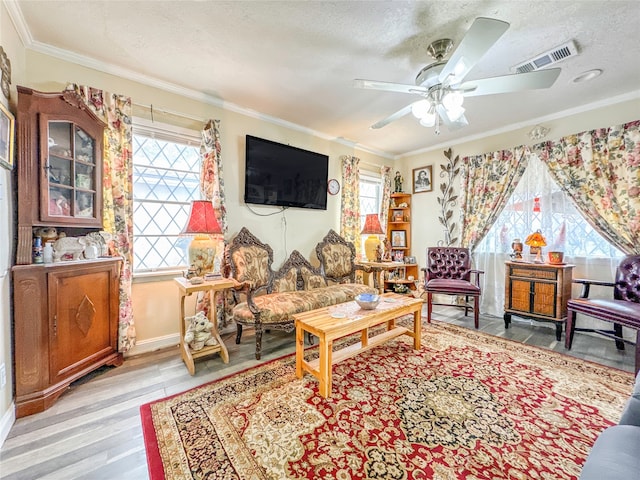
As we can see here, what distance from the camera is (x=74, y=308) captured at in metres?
1.87

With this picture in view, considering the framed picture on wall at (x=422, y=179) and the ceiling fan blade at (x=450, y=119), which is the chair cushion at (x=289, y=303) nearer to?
the ceiling fan blade at (x=450, y=119)

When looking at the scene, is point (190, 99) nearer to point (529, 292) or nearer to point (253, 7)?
point (253, 7)

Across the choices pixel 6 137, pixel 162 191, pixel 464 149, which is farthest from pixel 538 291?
pixel 6 137

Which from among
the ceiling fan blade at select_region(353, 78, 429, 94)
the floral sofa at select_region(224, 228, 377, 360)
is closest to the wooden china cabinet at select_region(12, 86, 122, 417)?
the floral sofa at select_region(224, 228, 377, 360)

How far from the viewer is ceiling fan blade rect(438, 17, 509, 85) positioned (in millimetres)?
1285

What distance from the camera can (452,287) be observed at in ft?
10.7

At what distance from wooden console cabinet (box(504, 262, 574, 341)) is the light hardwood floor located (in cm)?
29

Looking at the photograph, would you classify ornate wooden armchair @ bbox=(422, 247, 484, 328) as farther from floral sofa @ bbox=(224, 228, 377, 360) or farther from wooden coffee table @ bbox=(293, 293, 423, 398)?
wooden coffee table @ bbox=(293, 293, 423, 398)

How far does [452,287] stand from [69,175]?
3939 millimetres

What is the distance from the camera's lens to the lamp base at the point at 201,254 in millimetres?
2373

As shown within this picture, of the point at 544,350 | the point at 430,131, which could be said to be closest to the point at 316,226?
the point at 430,131

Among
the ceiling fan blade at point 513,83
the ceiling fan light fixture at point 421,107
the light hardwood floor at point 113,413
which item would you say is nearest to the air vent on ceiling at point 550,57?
the ceiling fan blade at point 513,83

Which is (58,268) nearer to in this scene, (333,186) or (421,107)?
(421,107)

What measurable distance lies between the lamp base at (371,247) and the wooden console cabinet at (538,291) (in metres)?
1.71
